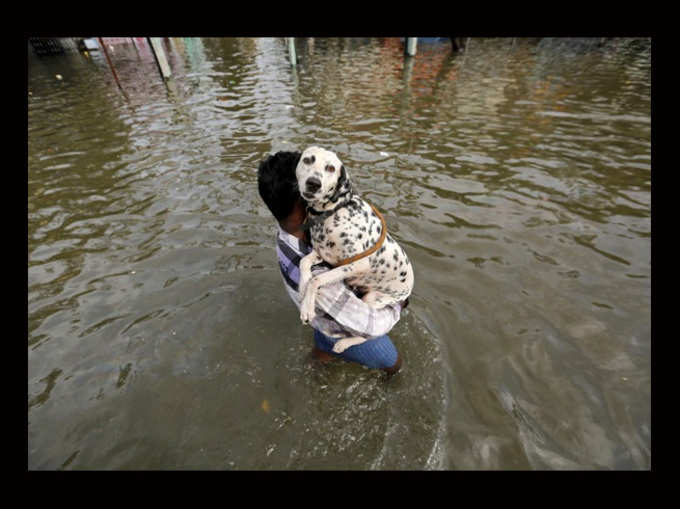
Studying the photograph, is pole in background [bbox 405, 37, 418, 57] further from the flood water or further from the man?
the man

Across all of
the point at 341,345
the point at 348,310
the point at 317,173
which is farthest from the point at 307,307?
the point at 317,173

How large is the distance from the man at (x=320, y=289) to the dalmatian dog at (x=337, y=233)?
0.07 meters

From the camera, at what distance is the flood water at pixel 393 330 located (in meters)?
2.75

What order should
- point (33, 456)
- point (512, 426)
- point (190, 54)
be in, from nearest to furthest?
point (33, 456) → point (512, 426) → point (190, 54)

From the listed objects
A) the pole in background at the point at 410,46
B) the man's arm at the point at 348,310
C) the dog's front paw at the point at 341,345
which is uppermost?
the man's arm at the point at 348,310

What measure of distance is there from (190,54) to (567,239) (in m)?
27.7

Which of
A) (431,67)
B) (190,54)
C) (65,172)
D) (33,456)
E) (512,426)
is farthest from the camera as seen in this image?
(190,54)

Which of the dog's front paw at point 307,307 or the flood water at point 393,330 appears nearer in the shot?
the dog's front paw at point 307,307

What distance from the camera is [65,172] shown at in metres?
7.05

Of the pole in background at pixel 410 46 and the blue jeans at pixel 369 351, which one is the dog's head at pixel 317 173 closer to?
the blue jeans at pixel 369 351

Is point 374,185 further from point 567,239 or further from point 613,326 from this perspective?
point 613,326

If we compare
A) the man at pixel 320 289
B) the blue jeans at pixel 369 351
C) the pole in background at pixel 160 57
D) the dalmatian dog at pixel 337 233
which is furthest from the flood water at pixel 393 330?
the pole in background at pixel 160 57

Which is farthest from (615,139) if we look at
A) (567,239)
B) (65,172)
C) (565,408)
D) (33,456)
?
(65,172)

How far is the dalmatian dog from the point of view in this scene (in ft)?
6.20
